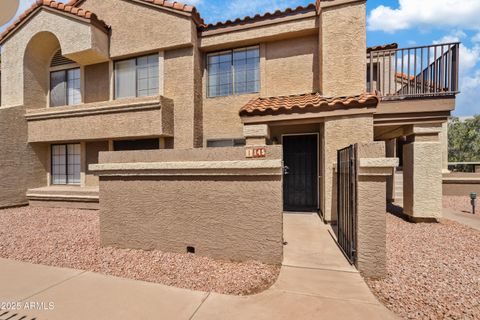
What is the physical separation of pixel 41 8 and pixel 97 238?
10837mm

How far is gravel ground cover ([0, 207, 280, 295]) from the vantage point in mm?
4250

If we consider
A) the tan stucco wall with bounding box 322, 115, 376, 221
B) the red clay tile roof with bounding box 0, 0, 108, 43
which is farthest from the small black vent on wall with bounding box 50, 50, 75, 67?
the tan stucco wall with bounding box 322, 115, 376, 221

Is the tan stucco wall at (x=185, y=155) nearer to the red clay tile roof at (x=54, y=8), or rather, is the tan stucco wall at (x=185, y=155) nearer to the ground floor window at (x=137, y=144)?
the ground floor window at (x=137, y=144)

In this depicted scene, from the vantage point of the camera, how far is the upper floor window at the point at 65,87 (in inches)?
447

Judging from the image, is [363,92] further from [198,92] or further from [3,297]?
[3,297]

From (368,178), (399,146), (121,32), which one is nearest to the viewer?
(368,178)

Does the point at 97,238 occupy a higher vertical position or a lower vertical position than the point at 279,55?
lower

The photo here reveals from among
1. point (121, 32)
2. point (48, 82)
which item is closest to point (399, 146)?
point (121, 32)

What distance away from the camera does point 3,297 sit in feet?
13.0

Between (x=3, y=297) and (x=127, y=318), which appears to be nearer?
(x=127, y=318)

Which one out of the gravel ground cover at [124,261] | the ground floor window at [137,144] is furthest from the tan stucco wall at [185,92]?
the gravel ground cover at [124,261]

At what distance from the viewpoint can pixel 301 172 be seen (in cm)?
959

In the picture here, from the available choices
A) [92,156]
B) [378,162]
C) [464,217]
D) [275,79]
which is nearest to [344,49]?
[275,79]

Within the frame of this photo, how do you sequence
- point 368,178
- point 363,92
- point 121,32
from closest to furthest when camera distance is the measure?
1. point 368,178
2. point 363,92
3. point 121,32
